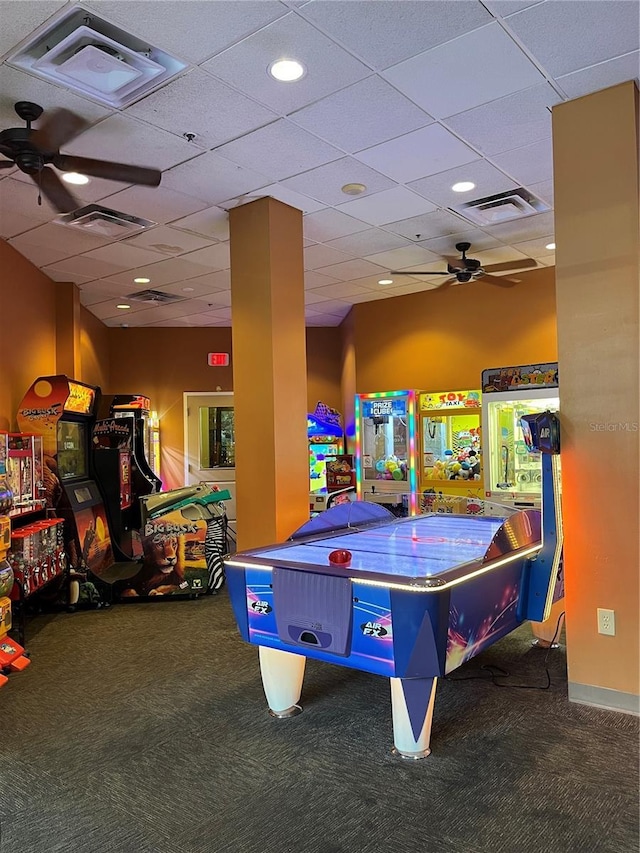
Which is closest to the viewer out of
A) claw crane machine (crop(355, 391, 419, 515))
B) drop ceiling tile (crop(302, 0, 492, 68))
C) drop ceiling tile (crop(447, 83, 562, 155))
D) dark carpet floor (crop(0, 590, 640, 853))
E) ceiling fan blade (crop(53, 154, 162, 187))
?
dark carpet floor (crop(0, 590, 640, 853))

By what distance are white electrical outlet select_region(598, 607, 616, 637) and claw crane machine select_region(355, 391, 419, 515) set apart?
3427 millimetres

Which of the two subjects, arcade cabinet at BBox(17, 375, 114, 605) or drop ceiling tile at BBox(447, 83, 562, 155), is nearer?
drop ceiling tile at BBox(447, 83, 562, 155)

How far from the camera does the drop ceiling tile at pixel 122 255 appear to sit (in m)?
5.83

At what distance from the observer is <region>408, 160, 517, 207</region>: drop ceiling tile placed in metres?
4.44

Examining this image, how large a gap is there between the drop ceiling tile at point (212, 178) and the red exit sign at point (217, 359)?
16.2ft

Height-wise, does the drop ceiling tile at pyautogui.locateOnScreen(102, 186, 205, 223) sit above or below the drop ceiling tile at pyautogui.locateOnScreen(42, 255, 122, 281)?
above

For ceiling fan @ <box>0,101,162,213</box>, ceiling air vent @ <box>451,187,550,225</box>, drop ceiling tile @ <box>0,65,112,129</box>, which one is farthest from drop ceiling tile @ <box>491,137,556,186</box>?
drop ceiling tile @ <box>0,65,112,129</box>

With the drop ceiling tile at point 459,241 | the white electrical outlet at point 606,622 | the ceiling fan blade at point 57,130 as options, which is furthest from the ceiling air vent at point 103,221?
the white electrical outlet at point 606,622

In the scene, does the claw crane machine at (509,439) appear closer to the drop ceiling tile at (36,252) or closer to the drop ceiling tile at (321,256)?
the drop ceiling tile at (321,256)

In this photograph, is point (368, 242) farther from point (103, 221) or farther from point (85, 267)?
point (85, 267)

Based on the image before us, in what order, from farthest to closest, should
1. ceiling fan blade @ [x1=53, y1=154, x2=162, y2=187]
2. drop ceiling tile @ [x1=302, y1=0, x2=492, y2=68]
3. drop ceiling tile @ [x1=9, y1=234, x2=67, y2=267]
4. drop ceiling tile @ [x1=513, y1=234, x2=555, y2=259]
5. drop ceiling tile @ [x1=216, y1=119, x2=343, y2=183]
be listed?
drop ceiling tile @ [x1=513, y1=234, x2=555, y2=259] → drop ceiling tile @ [x1=9, y1=234, x2=67, y2=267] → drop ceiling tile @ [x1=216, y1=119, x2=343, y2=183] → ceiling fan blade @ [x1=53, y1=154, x2=162, y2=187] → drop ceiling tile @ [x1=302, y1=0, x2=492, y2=68]

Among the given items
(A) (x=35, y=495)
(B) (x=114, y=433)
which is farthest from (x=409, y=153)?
(B) (x=114, y=433)

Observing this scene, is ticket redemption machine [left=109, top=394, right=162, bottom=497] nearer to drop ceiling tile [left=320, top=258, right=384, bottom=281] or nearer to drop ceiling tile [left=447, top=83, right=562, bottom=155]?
→ drop ceiling tile [left=320, top=258, right=384, bottom=281]

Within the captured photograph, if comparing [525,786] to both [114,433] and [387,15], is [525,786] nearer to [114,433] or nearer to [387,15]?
[387,15]
